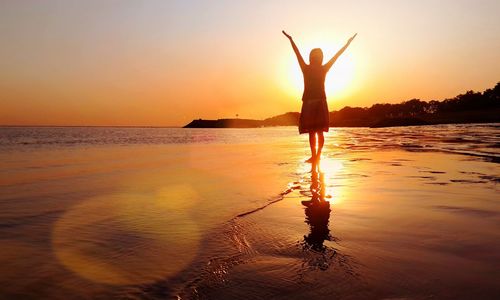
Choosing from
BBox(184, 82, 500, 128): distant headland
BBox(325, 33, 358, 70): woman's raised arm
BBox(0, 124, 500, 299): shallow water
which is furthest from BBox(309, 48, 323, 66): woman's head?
BBox(184, 82, 500, 128): distant headland

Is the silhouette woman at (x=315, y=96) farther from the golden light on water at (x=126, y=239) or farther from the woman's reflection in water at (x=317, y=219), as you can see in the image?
the golden light on water at (x=126, y=239)

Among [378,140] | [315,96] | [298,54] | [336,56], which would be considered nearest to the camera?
[336,56]

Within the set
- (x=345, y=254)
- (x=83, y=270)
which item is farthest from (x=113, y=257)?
(x=345, y=254)

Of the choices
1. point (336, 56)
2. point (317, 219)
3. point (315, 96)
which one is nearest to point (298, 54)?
point (336, 56)

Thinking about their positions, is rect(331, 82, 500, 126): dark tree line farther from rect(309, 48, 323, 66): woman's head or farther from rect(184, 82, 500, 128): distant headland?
rect(309, 48, 323, 66): woman's head

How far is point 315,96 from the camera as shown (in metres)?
8.47

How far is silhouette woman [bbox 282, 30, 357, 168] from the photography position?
8.34 meters

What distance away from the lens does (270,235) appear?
3.32 metres

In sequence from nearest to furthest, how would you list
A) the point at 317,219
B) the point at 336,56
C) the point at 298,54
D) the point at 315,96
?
the point at 317,219 < the point at 336,56 < the point at 315,96 < the point at 298,54

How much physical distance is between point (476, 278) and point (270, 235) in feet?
5.51

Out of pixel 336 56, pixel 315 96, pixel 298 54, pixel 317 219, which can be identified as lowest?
pixel 317 219

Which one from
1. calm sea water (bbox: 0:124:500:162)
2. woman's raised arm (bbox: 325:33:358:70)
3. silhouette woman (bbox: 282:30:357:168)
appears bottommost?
calm sea water (bbox: 0:124:500:162)

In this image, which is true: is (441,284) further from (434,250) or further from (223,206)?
(223,206)

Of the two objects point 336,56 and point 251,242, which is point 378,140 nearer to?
point 336,56
